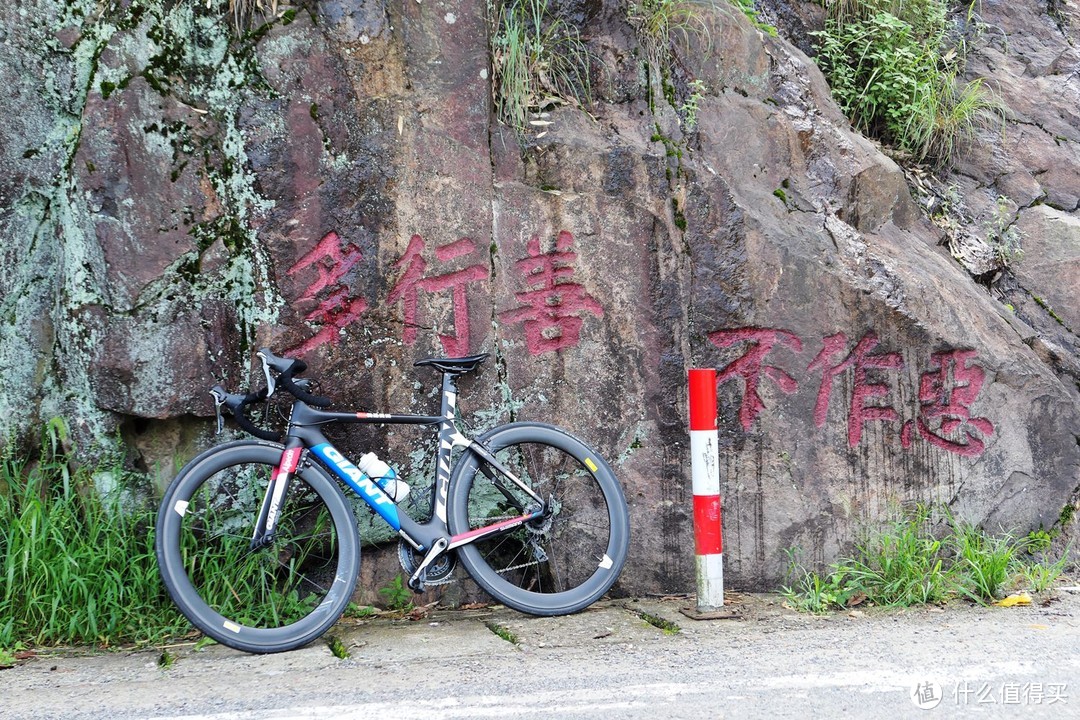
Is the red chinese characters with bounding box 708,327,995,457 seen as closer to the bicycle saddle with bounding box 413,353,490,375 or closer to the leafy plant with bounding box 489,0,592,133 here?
the bicycle saddle with bounding box 413,353,490,375

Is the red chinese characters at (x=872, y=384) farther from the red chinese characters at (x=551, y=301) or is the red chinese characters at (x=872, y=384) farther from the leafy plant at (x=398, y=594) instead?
the leafy plant at (x=398, y=594)

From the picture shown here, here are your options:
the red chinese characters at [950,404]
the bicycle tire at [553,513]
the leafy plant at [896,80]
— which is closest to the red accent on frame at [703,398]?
the bicycle tire at [553,513]

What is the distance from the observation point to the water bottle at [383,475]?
4059 mm

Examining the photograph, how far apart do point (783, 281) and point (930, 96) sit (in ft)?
8.04

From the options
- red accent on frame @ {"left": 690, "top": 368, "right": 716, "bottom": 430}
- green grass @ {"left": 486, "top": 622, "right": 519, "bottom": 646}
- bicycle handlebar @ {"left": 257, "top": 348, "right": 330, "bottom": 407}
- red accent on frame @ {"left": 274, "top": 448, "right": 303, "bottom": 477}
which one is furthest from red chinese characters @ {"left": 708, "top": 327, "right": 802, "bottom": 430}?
red accent on frame @ {"left": 274, "top": 448, "right": 303, "bottom": 477}

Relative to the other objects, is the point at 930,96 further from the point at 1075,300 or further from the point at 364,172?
the point at 364,172

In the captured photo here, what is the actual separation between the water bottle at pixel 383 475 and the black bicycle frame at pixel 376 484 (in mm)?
24

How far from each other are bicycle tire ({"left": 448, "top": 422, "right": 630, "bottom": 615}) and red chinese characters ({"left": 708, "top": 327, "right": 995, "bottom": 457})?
899mm

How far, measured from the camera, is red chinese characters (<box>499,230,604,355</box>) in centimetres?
457

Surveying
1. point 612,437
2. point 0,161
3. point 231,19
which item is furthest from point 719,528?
point 0,161

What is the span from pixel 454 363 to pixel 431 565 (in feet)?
2.96

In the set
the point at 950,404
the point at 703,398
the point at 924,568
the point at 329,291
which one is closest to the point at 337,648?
the point at 329,291

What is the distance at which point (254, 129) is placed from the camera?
431cm

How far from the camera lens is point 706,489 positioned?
410cm
